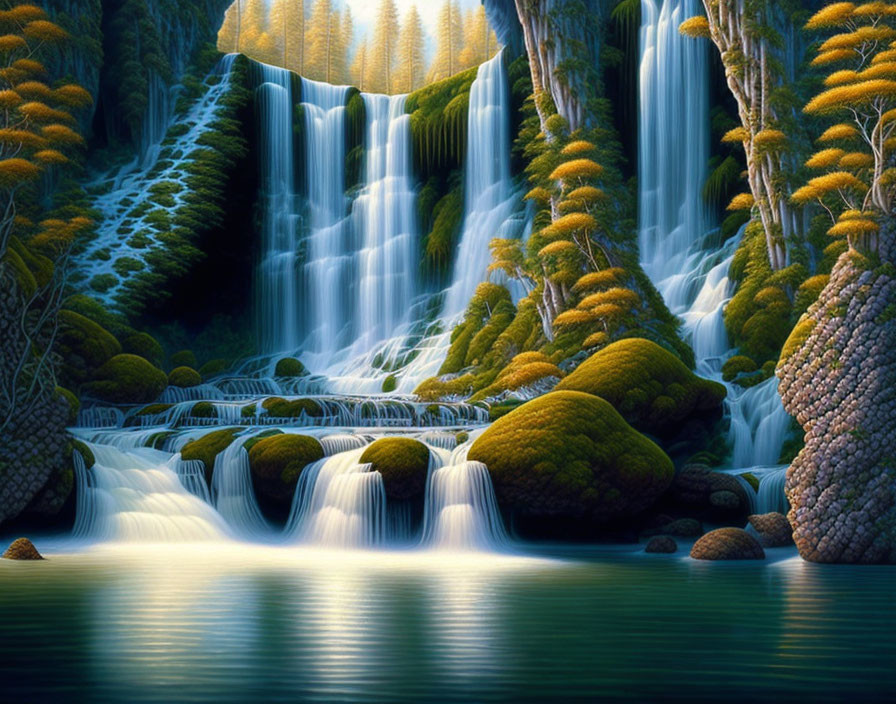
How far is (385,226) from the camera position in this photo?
37.6 metres

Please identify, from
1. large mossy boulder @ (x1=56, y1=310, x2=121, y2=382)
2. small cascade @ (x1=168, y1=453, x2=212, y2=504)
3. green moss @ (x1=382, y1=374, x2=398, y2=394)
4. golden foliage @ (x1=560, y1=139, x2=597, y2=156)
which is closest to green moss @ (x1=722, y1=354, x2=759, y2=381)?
golden foliage @ (x1=560, y1=139, x2=597, y2=156)

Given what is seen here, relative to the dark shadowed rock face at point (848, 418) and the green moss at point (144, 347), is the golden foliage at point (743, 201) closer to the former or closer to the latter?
the dark shadowed rock face at point (848, 418)

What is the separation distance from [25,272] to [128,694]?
1758 cm

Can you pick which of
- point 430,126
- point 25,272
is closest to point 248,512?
point 25,272

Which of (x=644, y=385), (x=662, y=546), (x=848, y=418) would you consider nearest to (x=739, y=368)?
(x=644, y=385)

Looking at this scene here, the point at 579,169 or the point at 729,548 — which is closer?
the point at 729,548

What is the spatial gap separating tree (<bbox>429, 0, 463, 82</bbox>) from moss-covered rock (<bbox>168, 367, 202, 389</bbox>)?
48226mm

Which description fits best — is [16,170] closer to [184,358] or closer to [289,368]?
[184,358]

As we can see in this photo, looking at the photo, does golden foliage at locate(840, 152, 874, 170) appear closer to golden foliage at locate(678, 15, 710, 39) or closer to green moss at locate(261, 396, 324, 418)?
golden foliage at locate(678, 15, 710, 39)

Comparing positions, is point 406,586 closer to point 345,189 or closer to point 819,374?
point 819,374

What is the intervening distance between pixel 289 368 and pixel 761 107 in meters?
15.7

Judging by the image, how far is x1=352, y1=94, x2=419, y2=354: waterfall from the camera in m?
36.6

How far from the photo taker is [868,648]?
725 centimetres

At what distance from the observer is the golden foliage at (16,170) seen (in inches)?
883
